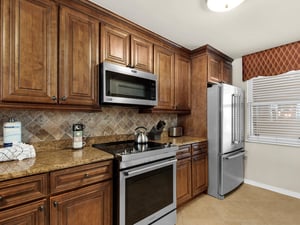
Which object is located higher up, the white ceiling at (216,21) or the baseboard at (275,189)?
the white ceiling at (216,21)

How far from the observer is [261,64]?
115 inches

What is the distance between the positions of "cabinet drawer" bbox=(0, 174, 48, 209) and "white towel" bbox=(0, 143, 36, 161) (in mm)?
334

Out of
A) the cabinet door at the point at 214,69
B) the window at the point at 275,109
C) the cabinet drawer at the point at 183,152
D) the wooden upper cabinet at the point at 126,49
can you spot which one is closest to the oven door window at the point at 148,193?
the cabinet drawer at the point at 183,152

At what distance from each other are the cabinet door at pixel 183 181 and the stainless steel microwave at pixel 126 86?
0.89 m

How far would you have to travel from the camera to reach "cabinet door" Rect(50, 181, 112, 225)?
1232 millimetres

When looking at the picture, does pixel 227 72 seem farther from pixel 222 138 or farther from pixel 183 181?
pixel 183 181

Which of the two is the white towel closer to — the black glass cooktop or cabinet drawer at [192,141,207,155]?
the black glass cooktop

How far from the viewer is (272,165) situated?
2.88m

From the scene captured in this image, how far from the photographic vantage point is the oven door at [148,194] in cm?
153

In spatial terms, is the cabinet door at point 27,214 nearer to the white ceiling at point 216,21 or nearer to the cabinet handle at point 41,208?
the cabinet handle at point 41,208

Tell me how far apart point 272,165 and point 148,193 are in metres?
2.39

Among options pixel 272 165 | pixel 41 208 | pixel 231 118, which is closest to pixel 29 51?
pixel 41 208

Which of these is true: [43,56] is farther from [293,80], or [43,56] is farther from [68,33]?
[293,80]

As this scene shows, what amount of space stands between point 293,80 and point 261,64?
53 centimetres
